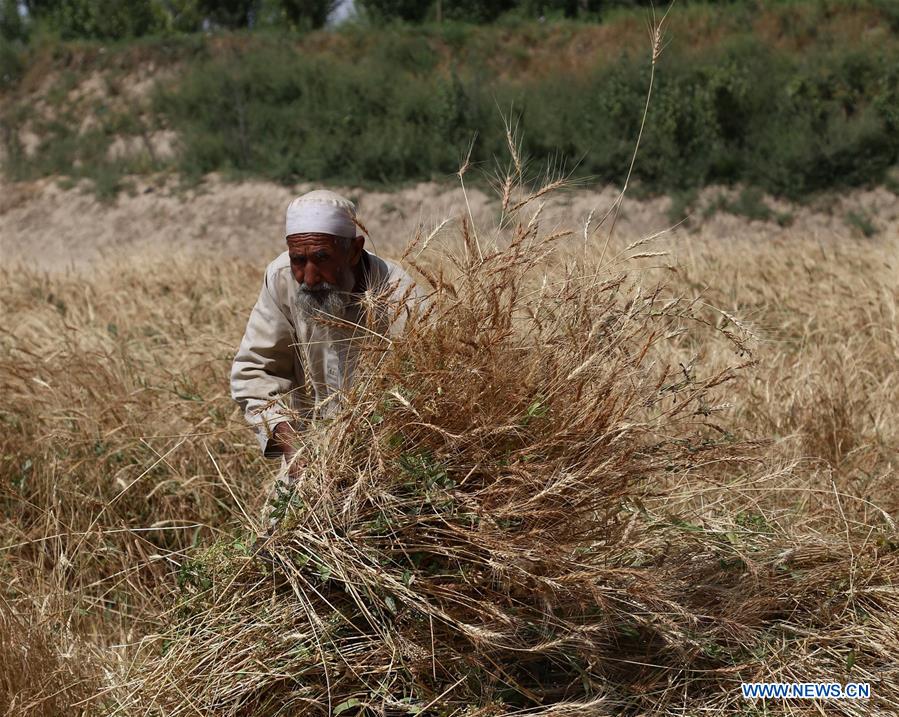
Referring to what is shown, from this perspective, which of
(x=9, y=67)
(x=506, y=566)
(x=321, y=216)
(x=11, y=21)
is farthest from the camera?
(x=11, y=21)

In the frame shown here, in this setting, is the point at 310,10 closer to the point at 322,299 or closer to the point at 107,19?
the point at 107,19

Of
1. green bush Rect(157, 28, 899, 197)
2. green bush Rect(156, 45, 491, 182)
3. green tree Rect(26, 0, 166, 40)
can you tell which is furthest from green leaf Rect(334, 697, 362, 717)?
green tree Rect(26, 0, 166, 40)

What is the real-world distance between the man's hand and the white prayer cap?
54 centimetres

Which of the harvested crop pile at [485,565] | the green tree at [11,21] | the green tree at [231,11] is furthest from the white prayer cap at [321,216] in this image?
the green tree at [231,11]

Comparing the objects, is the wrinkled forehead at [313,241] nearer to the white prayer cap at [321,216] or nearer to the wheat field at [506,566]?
the white prayer cap at [321,216]

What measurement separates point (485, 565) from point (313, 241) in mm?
1023

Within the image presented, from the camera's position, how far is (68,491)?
3.36m

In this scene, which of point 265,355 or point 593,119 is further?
point 593,119

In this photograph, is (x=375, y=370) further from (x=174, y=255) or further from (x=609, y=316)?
(x=174, y=255)

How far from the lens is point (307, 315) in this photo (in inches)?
103

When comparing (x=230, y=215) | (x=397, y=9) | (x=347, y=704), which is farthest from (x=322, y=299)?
(x=397, y=9)

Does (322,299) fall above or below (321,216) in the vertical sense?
below

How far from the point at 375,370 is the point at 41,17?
1299 inches

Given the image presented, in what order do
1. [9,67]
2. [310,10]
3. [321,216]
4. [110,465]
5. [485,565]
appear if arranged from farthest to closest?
[310,10], [9,67], [110,465], [321,216], [485,565]
